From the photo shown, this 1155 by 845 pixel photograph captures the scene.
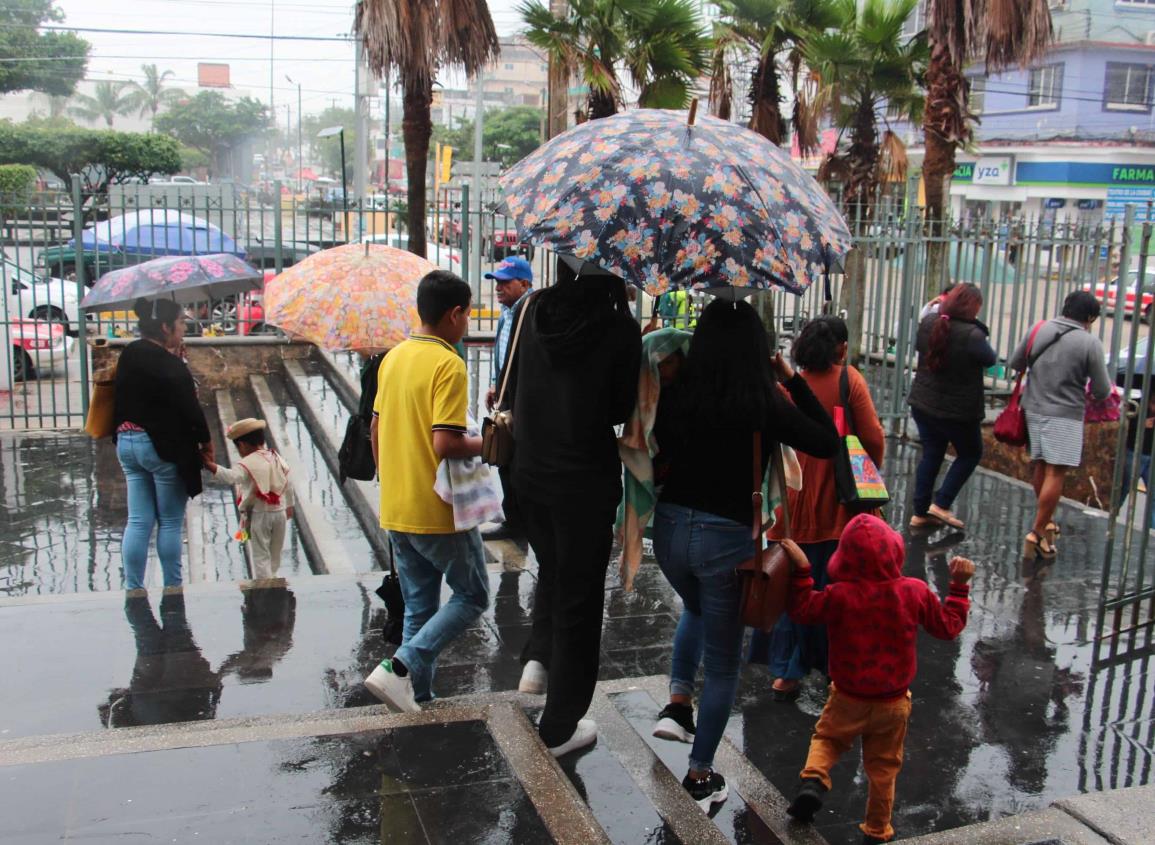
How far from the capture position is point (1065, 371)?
6.79 m

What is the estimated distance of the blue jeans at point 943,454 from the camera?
23.4 feet

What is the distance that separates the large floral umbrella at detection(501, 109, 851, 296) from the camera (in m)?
3.31

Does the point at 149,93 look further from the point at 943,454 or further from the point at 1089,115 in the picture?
the point at 943,454

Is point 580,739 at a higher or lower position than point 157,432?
lower

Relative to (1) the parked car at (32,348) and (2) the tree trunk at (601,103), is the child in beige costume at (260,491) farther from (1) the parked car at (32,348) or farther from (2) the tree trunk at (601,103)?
(1) the parked car at (32,348)

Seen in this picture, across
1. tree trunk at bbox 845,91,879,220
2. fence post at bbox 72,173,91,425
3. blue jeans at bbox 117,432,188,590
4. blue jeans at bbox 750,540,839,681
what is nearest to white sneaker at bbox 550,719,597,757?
blue jeans at bbox 750,540,839,681

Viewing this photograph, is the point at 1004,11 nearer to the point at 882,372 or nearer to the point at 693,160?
the point at 882,372

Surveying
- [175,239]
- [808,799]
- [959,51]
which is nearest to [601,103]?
[959,51]

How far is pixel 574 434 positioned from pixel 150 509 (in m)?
3.46

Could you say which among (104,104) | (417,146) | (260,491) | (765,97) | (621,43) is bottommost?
(260,491)

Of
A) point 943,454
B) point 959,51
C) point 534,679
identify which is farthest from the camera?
point 959,51

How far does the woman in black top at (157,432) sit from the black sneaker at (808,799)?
3.77 metres

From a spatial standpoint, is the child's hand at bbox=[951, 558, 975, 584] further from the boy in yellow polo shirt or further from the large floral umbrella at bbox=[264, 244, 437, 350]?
the large floral umbrella at bbox=[264, 244, 437, 350]

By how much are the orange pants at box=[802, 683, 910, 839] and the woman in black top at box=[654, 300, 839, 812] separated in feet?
1.11
